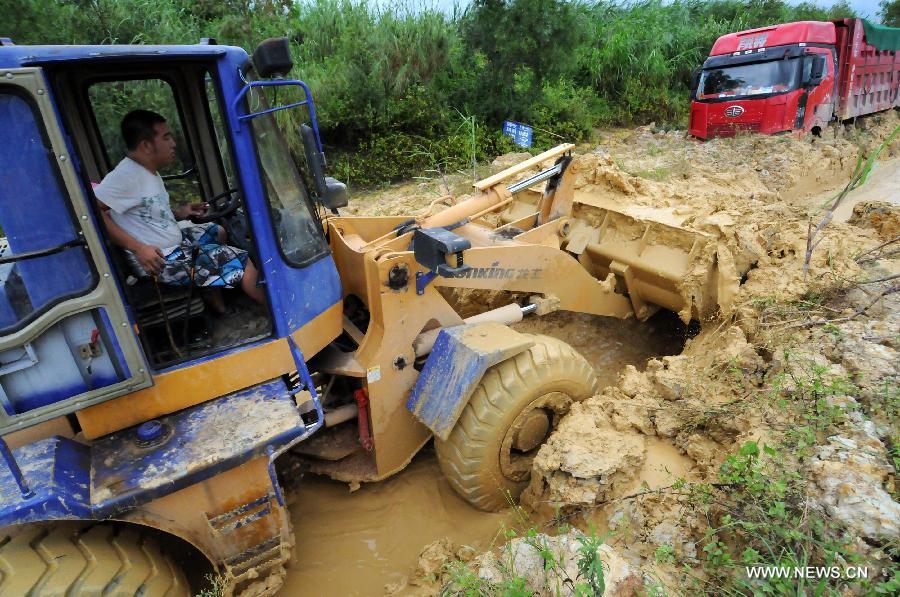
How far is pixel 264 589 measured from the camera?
254 centimetres

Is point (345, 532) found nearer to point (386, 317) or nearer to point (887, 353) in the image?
point (386, 317)

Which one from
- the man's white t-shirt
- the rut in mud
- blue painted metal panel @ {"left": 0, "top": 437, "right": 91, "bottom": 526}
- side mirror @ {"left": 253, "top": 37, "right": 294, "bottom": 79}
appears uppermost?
side mirror @ {"left": 253, "top": 37, "right": 294, "bottom": 79}

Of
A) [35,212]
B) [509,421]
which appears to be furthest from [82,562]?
[509,421]

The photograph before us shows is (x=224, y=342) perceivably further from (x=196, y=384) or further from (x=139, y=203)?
(x=139, y=203)

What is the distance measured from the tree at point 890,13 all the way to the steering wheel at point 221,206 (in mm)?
30056

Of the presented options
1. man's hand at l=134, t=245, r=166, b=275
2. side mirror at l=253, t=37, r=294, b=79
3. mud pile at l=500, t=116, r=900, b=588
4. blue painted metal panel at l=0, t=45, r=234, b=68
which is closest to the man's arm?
man's hand at l=134, t=245, r=166, b=275

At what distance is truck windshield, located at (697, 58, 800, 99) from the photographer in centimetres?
901

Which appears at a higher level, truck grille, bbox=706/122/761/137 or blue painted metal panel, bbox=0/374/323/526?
blue painted metal panel, bbox=0/374/323/526

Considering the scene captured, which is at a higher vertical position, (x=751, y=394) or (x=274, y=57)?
(x=274, y=57)

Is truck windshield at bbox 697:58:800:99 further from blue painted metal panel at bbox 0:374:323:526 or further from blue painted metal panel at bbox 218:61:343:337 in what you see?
blue painted metal panel at bbox 0:374:323:526

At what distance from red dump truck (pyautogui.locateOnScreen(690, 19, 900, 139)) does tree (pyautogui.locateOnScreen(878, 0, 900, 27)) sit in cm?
1738

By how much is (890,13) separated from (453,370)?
31.1 meters

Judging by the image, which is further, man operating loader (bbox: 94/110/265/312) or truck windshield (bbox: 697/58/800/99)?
truck windshield (bbox: 697/58/800/99)

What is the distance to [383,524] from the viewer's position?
3.18 m
